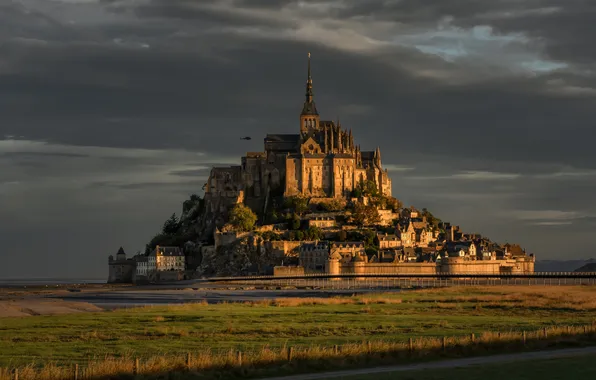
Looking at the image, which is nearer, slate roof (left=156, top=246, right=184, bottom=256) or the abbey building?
slate roof (left=156, top=246, right=184, bottom=256)

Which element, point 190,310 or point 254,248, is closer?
point 190,310

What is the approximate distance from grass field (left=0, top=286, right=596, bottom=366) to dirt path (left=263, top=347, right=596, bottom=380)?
752 cm

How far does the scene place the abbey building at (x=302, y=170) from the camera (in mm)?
181750

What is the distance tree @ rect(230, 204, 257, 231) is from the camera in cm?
16962

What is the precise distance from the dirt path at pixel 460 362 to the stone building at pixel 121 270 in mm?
148172

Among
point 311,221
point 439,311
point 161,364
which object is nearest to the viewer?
point 161,364

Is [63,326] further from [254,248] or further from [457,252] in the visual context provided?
[457,252]

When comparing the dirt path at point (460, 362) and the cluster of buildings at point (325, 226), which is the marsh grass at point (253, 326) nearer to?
the dirt path at point (460, 362)

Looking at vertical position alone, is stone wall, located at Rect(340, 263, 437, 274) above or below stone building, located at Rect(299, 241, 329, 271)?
below

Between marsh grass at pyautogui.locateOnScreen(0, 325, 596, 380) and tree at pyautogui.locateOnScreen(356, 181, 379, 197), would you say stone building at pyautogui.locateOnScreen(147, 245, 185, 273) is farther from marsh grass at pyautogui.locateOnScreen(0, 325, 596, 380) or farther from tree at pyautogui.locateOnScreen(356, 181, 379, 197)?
marsh grass at pyautogui.locateOnScreen(0, 325, 596, 380)

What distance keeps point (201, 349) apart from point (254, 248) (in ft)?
408

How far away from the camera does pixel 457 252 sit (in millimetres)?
174375

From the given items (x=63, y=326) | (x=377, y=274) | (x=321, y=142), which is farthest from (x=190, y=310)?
(x=321, y=142)

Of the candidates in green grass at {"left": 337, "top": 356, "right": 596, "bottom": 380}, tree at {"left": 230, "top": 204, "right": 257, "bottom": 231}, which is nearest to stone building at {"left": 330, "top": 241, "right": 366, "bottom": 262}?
tree at {"left": 230, "top": 204, "right": 257, "bottom": 231}
